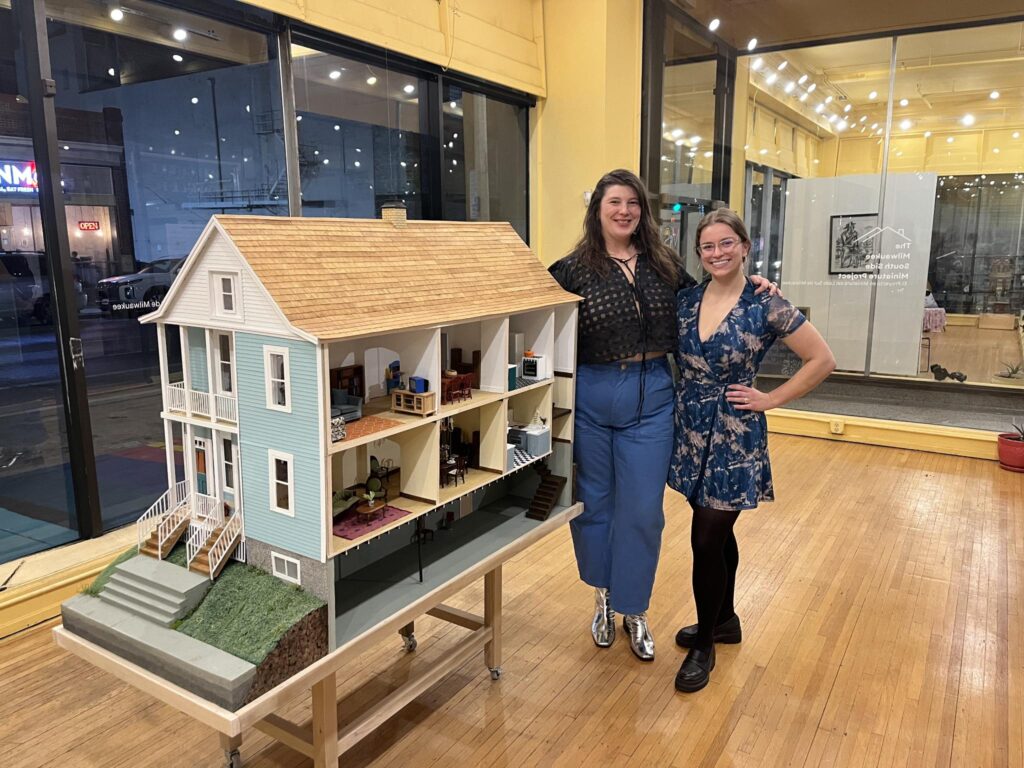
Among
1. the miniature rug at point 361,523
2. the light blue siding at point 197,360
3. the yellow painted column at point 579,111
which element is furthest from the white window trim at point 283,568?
the yellow painted column at point 579,111

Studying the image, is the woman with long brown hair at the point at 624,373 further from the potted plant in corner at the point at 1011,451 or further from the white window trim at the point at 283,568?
the potted plant in corner at the point at 1011,451

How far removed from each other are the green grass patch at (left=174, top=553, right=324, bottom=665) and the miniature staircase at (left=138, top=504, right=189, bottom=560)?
0.18m

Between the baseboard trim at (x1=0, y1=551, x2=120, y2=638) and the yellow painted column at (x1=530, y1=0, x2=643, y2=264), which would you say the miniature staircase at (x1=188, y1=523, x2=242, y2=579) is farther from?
the yellow painted column at (x1=530, y1=0, x2=643, y2=264)

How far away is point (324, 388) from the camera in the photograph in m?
1.56

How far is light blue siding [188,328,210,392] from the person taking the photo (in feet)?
5.98

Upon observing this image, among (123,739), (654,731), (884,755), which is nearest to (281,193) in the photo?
(123,739)

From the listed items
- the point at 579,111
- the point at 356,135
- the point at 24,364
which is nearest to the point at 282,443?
the point at 24,364

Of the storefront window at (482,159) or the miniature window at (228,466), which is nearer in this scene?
the miniature window at (228,466)

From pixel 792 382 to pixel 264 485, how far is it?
1.70 m

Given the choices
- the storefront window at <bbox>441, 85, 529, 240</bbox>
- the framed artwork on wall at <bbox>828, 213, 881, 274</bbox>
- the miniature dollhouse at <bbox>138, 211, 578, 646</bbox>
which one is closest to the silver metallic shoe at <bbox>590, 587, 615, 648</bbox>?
the miniature dollhouse at <bbox>138, 211, 578, 646</bbox>

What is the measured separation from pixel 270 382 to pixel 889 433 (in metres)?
5.58

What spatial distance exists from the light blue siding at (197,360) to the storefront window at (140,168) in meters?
1.54

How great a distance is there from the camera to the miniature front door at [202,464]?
184cm

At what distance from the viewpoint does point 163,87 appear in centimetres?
378
